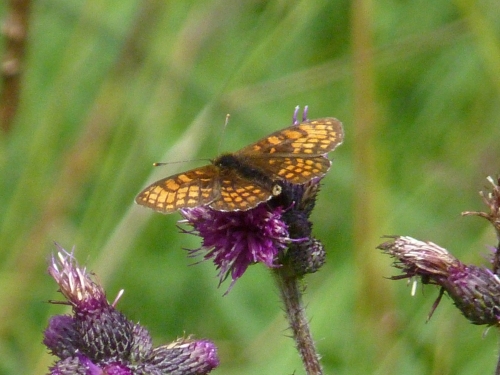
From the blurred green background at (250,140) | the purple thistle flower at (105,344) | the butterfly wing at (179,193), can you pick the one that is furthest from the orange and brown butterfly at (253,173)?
the blurred green background at (250,140)

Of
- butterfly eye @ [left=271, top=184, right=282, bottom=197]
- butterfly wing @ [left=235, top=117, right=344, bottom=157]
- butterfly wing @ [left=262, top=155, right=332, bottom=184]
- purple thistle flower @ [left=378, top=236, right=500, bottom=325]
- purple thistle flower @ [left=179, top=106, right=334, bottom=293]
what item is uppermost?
butterfly wing @ [left=235, top=117, right=344, bottom=157]

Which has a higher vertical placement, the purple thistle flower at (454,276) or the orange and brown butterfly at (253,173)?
the orange and brown butterfly at (253,173)

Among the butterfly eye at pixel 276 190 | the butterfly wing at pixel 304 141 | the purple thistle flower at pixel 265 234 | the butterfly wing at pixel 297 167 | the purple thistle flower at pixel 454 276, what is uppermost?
the butterfly wing at pixel 304 141

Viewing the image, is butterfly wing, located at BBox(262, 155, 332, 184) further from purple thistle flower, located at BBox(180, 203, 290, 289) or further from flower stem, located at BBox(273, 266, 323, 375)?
flower stem, located at BBox(273, 266, 323, 375)

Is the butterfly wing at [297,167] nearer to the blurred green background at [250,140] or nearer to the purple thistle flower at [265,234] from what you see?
the purple thistle flower at [265,234]

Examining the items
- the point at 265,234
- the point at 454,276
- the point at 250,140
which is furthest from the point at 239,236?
the point at 250,140

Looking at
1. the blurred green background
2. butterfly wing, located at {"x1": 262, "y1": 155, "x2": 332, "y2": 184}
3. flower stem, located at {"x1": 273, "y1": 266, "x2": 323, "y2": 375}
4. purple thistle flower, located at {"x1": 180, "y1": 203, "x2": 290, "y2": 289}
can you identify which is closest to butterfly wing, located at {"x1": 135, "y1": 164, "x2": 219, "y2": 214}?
purple thistle flower, located at {"x1": 180, "y1": 203, "x2": 290, "y2": 289}

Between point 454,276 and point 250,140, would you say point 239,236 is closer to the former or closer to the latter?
point 454,276
